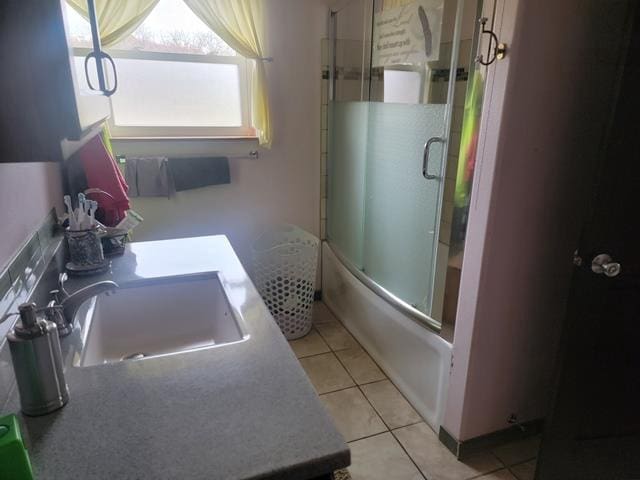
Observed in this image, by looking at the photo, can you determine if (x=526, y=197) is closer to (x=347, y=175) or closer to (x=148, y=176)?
(x=347, y=175)

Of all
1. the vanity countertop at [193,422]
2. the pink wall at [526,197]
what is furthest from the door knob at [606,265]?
the vanity countertop at [193,422]

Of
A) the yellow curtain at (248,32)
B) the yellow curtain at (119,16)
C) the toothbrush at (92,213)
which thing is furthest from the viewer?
the yellow curtain at (248,32)

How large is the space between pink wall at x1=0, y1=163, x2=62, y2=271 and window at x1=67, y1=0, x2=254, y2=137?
Result: 3.06 feet

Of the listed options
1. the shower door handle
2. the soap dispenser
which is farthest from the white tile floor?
the soap dispenser

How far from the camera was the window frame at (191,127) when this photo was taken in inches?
87.3

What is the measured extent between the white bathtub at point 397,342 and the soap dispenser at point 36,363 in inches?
51.4

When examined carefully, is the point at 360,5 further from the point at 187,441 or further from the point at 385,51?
the point at 187,441

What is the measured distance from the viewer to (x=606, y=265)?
120cm

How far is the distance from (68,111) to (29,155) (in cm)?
10

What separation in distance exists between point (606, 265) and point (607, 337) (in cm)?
26

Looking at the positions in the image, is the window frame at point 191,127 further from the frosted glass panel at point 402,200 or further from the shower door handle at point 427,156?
the shower door handle at point 427,156

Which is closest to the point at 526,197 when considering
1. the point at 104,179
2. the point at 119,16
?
the point at 104,179

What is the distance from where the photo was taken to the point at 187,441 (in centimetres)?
68

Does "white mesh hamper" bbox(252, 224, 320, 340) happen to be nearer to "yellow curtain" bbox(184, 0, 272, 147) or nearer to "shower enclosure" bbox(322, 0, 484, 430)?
"shower enclosure" bbox(322, 0, 484, 430)
